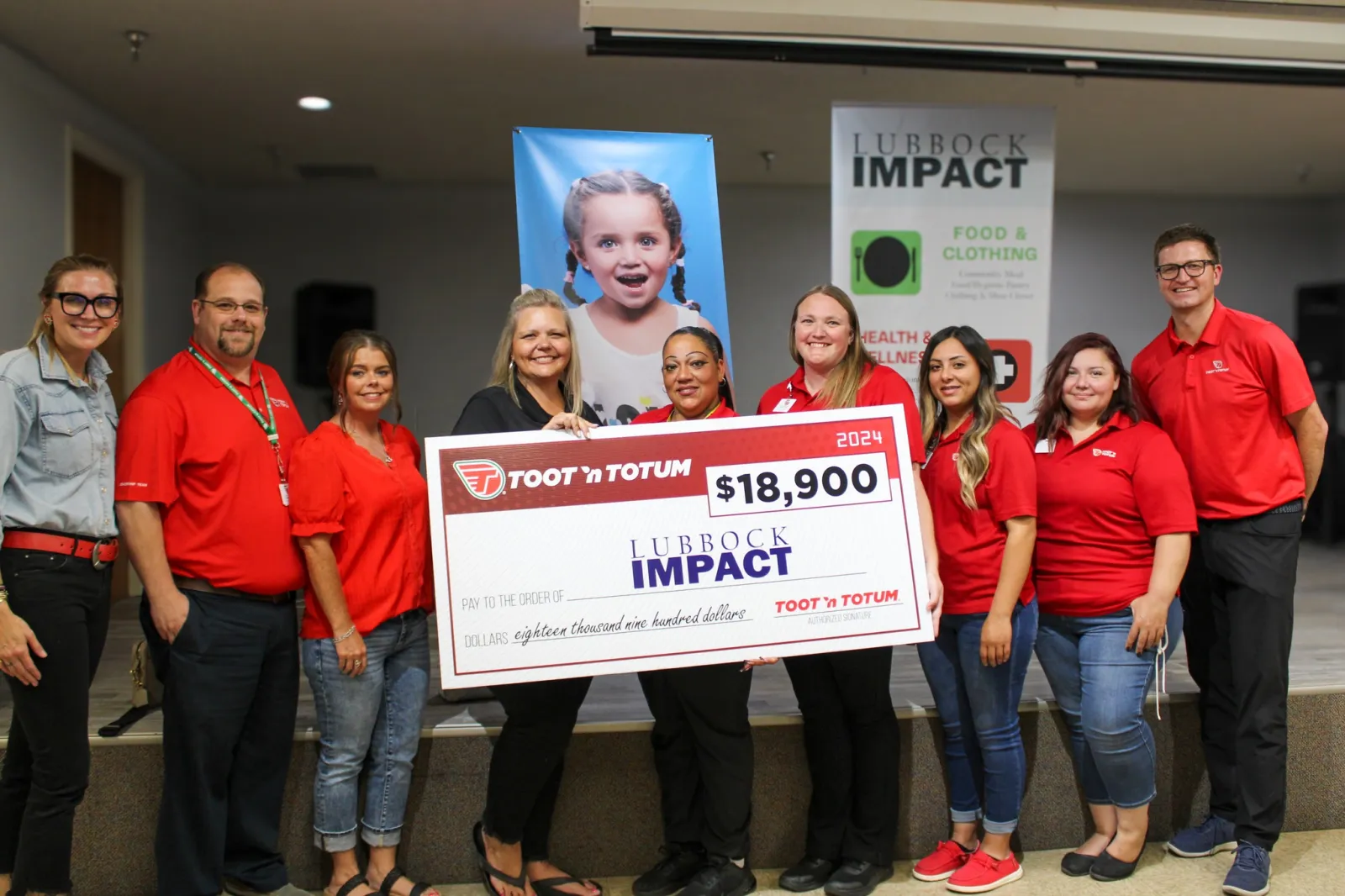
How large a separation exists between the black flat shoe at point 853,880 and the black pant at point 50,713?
5.43 feet

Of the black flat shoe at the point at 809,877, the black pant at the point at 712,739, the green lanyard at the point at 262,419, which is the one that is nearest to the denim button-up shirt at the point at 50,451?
the green lanyard at the point at 262,419

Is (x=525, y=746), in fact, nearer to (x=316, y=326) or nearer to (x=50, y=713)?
(x=50, y=713)

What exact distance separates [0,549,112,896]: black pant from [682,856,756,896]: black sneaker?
52.5 inches

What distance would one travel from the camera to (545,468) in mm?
2268

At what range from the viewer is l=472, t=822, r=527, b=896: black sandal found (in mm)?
2410

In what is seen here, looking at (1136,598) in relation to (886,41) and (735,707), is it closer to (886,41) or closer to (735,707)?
(735,707)

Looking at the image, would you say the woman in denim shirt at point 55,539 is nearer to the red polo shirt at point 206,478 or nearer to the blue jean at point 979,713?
the red polo shirt at point 206,478

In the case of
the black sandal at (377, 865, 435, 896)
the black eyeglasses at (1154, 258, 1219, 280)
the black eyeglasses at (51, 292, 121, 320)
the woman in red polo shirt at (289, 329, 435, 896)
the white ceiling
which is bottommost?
the black sandal at (377, 865, 435, 896)

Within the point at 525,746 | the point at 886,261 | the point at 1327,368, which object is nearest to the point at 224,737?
the point at 525,746

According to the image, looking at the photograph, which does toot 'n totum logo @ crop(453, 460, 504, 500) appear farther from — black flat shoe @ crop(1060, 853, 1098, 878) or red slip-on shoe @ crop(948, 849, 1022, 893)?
black flat shoe @ crop(1060, 853, 1098, 878)

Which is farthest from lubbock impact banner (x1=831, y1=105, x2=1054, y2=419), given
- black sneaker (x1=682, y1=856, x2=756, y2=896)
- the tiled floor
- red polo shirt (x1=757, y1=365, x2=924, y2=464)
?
black sneaker (x1=682, y1=856, x2=756, y2=896)

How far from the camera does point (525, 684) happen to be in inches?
89.7

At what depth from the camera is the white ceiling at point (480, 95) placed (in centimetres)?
397

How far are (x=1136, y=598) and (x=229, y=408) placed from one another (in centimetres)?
210
